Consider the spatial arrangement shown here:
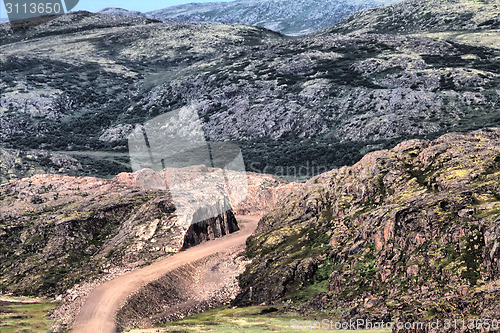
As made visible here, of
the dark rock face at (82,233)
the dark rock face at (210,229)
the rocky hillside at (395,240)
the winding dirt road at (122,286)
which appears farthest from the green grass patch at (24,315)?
the rocky hillside at (395,240)

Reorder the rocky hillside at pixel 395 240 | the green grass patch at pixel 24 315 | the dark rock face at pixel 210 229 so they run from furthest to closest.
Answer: the dark rock face at pixel 210 229 → the green grass patch at pixel 24 315 → the rocky hillside at pixel 395 240

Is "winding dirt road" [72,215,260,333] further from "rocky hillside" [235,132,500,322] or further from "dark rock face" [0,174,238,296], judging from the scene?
"rocky hillside" [235,132,500,322]

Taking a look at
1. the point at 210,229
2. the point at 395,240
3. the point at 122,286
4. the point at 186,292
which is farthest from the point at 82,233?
the point at 395,240

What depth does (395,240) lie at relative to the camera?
47438 millimetres

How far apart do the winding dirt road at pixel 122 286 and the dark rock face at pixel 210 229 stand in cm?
91

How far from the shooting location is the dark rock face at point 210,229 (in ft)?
227

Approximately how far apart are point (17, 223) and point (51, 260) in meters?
10.7

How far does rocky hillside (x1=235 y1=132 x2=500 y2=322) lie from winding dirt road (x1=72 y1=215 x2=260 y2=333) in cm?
550

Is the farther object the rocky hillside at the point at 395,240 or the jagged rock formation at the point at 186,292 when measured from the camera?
the jagged rock formation at the point at 186,292

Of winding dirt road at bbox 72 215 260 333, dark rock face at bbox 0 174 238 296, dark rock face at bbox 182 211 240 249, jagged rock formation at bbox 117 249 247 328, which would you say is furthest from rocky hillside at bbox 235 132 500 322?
dark rock face at bbox 0 174 238 296

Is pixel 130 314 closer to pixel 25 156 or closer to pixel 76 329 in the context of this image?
pixel 76 329

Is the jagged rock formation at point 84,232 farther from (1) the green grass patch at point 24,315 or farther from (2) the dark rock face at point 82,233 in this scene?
(1) the green grass patch at point 24,315

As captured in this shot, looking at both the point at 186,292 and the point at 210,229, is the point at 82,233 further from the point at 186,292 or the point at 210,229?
the point at 186,292

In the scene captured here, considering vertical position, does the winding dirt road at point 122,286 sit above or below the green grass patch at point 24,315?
below
